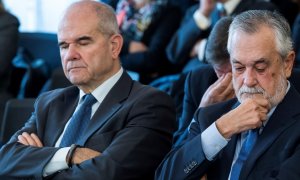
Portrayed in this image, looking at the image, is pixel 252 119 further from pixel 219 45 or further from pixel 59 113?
Answer: pixel 59 113

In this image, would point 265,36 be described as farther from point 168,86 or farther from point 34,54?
point 34,54

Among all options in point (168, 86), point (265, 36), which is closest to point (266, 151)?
point (265, 36)

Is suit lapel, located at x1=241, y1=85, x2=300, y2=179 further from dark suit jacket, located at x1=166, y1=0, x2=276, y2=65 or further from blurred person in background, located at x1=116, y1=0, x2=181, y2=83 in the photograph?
blurred person in background, located at x1=116, y1=0, x2=181, y2=83

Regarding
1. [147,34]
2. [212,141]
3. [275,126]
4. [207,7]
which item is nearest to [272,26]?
[275,126]

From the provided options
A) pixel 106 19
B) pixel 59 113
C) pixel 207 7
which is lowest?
pixel 207 7

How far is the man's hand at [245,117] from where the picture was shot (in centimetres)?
277

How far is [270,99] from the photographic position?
2.83m

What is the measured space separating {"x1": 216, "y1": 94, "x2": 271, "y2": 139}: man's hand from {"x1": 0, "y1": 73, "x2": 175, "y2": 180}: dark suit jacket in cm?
43

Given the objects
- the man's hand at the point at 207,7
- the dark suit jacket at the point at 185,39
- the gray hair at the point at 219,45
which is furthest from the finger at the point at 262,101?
the man's hand at the point at 207,7

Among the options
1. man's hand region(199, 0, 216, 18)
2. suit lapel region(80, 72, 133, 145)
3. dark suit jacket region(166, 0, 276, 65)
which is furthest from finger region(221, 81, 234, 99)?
man's hand region(199, 0, 216, 18)

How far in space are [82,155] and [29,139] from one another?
0.35 meters

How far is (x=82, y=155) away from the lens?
3.12m

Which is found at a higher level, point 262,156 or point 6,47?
point 262,156

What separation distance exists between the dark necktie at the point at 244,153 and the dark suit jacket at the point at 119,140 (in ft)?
1.40
